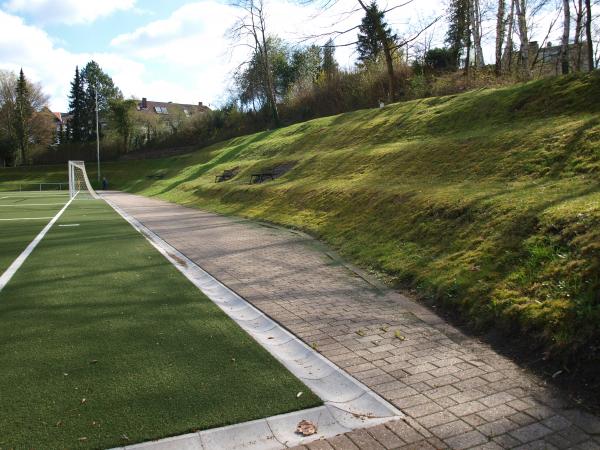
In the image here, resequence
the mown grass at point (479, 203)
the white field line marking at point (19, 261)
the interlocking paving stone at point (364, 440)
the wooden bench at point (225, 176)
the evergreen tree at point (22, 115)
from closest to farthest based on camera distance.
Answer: the interlocking paving stone at point (364, 440) < the mown grass at point (479, 203) < the white field line marking at point (19, 261) < the wooden bench at point (225, 176) < the evergreen tree at point (22, 115)

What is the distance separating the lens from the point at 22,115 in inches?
2564

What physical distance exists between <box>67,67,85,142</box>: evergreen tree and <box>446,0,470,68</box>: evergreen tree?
57.2 metres

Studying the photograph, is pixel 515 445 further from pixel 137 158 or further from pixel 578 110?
pixel 137 158

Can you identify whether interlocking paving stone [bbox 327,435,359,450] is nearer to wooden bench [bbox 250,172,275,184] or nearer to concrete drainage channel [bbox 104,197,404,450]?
concrete drainage channel [bbox 104,197,404,450]

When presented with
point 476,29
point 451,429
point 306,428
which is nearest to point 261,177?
point 476,29

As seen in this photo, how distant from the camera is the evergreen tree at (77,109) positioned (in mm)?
70375

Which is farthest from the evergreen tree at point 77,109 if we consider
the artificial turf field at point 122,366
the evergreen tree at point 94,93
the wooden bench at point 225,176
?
the artificial turf field at point 122,366

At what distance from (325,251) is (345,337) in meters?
4.83

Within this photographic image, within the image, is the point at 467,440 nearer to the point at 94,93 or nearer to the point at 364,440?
the point at 364,440

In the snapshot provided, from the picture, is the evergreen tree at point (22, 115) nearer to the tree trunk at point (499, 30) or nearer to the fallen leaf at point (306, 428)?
the tree trunk at point (499, 30)

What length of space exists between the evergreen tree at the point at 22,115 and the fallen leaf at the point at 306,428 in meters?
73.4

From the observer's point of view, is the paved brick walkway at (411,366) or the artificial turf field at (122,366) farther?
the artificial turf field at (122,366)

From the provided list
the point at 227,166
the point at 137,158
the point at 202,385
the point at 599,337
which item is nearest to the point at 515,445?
the point at 599,337

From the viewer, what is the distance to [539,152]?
9.55 m
